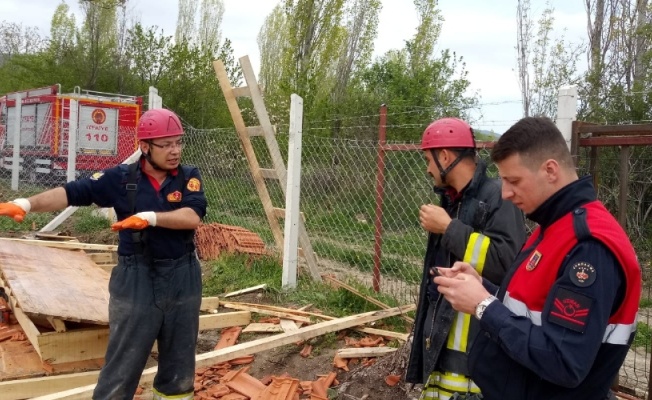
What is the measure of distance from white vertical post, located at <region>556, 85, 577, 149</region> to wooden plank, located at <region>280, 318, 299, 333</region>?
9.46 feet

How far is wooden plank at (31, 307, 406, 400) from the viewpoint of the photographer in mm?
3729

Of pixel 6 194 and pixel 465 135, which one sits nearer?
pixel 465 135

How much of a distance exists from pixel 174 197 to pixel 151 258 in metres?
0.41

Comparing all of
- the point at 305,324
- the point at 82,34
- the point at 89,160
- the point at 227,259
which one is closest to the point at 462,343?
the point at 305,324

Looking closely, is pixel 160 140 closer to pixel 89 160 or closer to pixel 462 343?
pixel 462 343

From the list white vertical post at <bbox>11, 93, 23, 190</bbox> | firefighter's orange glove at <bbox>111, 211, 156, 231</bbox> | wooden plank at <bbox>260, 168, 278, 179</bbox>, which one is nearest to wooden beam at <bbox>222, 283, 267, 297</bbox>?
wooden plank at <bbox>260, 168, 278, 179</bbox>

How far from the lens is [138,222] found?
10.6 feet

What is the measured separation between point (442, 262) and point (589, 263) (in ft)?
3.98

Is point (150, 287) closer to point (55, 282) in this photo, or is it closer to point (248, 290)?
point (55, 282)

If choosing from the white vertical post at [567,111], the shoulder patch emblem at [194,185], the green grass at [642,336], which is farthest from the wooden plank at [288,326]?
the green grass at [642,336]

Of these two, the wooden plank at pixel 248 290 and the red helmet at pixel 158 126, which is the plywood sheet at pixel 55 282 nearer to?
the wooden plank at pixel 248 290

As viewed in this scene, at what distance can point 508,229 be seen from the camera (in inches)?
99.4

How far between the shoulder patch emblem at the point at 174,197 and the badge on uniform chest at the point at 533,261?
7.83 feet

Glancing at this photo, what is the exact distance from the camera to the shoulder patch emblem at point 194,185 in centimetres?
366
